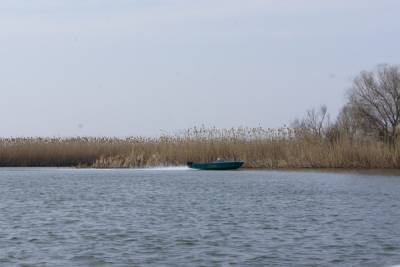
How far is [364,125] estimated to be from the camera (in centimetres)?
6412

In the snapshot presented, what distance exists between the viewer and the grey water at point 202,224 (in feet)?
57.6

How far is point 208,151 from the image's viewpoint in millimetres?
58812

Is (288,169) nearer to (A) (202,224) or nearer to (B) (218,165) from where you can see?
(B) (218,165)

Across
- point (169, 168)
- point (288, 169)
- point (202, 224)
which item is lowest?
point (202, 224)

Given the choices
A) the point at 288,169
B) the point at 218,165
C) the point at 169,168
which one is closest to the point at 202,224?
the point at 288,169

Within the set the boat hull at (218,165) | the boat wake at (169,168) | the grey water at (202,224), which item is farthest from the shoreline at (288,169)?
the grey water at (202,224)

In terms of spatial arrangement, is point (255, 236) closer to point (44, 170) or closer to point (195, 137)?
point (195, 137)

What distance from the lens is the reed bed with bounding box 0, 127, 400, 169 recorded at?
53969 mm

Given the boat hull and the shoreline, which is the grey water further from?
the boat hull

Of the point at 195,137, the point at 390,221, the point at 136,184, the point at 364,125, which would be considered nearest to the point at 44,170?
the point at 195,137

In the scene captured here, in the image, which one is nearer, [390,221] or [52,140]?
[390,221]

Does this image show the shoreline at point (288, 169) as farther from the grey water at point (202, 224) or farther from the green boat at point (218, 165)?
the grey water at point (202, 224)

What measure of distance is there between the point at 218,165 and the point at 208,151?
A: 215 cm

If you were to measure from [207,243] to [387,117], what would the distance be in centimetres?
4852
